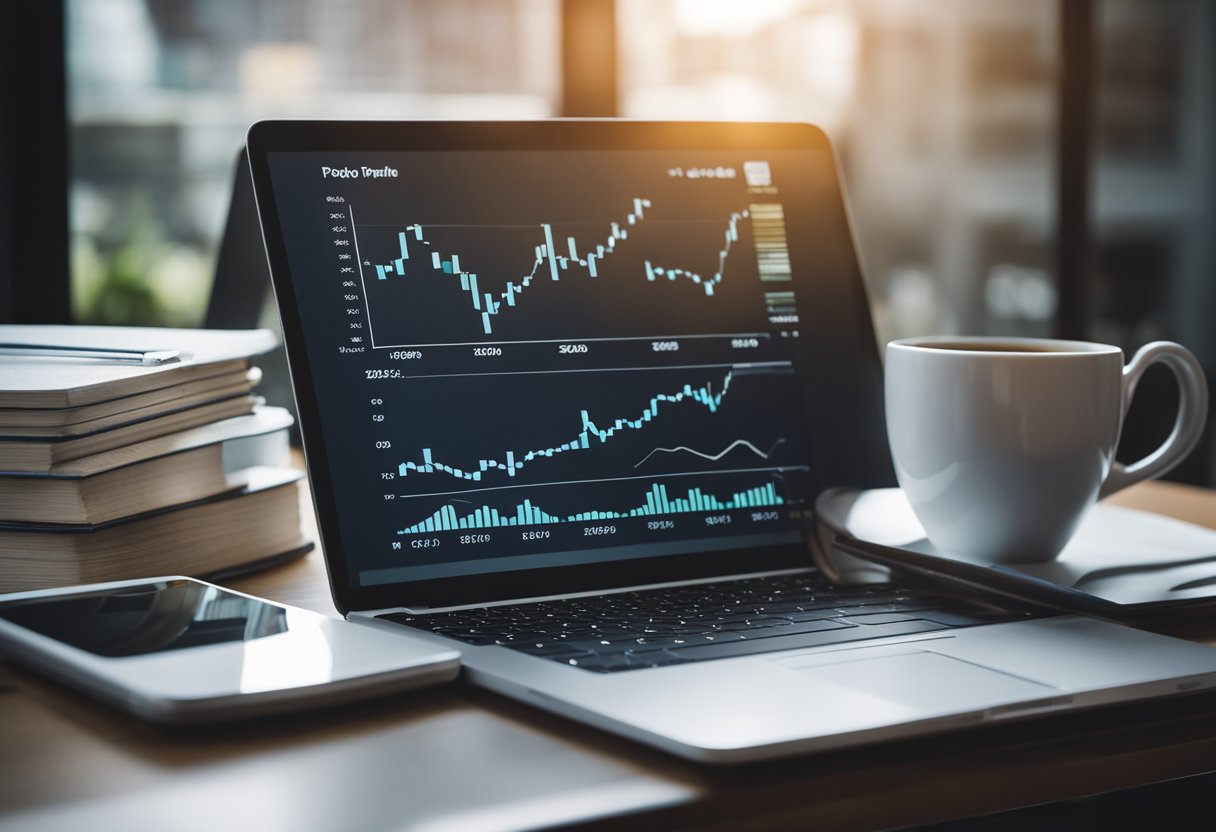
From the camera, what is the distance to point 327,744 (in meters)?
0.49

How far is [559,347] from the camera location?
786mm

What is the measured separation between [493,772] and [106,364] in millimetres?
475

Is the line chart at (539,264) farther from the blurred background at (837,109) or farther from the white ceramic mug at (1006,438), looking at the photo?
the blurred background at (837,109)

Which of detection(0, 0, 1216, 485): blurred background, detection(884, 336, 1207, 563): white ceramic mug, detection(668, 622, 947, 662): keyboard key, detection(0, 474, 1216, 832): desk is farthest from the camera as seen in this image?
detection(0, 0, 1216, 485): blurred background

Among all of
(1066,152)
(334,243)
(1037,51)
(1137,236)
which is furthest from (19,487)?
(1137,236)

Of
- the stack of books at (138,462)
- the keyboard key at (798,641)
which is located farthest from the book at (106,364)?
the keyboard key at (798,641)

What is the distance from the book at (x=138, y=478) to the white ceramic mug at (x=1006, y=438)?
0.45 meters

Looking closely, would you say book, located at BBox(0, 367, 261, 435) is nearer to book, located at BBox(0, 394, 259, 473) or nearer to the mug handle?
book, located at BBox(0, 394, 259, 473)

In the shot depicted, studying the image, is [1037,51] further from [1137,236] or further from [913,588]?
[913,588]

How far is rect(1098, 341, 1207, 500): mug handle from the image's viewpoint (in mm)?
760

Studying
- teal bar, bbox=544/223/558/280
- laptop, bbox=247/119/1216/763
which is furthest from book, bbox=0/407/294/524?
teal bar, bbox=544/223/558/280

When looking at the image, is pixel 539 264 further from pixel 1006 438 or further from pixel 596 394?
pixel 1006 438

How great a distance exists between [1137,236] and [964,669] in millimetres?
2912

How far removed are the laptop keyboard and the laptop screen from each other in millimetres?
50
